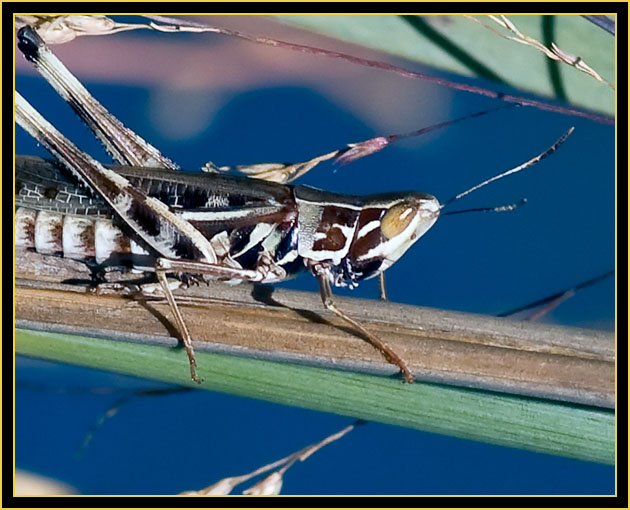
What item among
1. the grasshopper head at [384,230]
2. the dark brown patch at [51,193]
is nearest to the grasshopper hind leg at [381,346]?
the grasshopper head at [384,230]

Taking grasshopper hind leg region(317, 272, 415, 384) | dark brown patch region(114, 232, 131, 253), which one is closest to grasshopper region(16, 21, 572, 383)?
dark brown patch region(114, 232, 131, 253)

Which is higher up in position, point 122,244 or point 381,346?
point 122,244

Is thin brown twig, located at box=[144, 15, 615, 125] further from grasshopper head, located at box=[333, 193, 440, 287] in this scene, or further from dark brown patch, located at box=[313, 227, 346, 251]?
dark brown patch, located at box=[313, 227, 346, 251]

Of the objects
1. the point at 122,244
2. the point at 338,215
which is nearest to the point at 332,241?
the point at 338,215

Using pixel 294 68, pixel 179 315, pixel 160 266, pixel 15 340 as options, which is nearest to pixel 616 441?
pixel 179 315

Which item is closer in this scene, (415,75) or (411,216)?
(415,75)

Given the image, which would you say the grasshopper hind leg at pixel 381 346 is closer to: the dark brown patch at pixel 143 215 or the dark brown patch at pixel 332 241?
the dark brown patch at pixel 332 241

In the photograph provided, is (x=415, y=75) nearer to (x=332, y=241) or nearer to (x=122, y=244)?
(x=332, y=241)

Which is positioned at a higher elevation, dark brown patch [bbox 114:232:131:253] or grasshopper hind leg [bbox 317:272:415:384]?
dark brown patch [bbox 114:232:131:253]

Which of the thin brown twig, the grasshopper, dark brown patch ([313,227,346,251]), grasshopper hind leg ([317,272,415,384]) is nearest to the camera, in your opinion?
grasshopper hind leg ([317,272,415,384])
